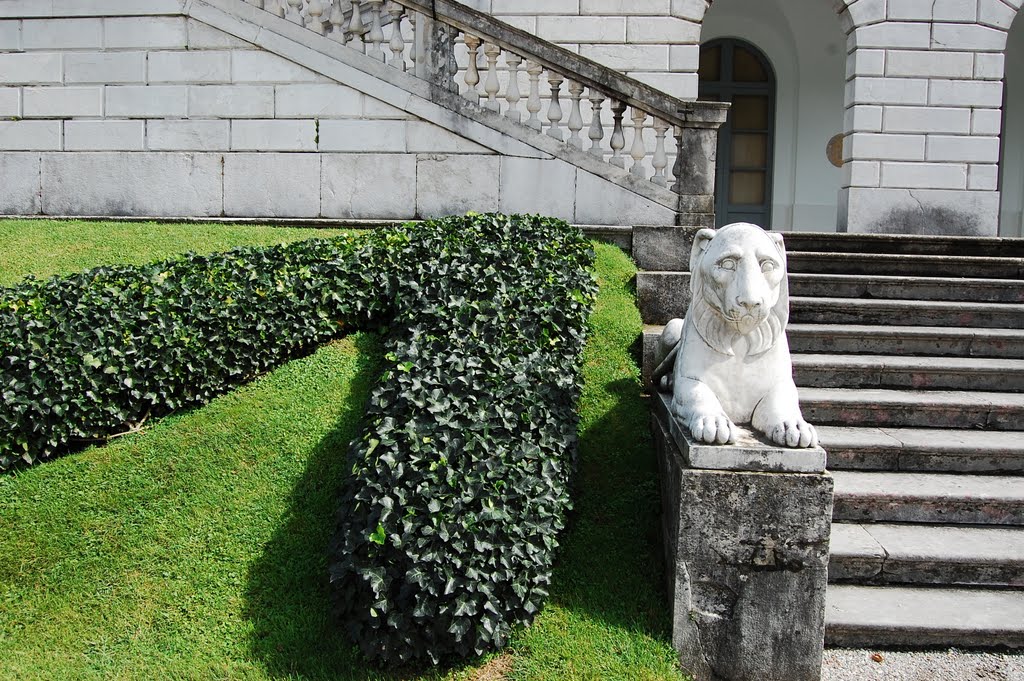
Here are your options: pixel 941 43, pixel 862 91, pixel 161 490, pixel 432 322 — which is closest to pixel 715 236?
pixel 432 322

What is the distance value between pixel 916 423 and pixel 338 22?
7167 mm

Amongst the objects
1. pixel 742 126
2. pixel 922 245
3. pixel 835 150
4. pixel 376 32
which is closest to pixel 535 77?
pixel 376 32

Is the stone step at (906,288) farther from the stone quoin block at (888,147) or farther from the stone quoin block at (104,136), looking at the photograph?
the stone quoin block at (104,136)

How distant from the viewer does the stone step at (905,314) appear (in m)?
6.42

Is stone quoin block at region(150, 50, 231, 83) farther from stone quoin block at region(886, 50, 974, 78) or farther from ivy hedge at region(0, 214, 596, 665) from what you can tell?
stone quoin block at region(886, 50, 974, 78)

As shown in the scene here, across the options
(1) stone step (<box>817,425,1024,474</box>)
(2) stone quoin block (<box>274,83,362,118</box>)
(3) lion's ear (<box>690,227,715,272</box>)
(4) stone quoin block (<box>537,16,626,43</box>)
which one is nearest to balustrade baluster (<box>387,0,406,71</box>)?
(2) stone quoin block (<box>274,83,362,118</box>)

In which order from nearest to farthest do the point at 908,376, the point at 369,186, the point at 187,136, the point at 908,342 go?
the point at 908,376 < the point at 908,342 < the point at 369,186 < the point at 187,136

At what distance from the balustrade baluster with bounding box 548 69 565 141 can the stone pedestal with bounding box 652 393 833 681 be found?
A: 17.4 feet

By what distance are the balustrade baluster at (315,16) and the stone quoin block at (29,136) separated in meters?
3.35

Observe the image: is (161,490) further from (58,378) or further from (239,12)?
(239,12)

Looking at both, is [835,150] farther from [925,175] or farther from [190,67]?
[190,67]

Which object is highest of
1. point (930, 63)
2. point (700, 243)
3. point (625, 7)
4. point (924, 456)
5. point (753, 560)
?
point (625, 7)

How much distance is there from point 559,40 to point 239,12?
14.0 feet

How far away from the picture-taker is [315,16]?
28.6 feet
